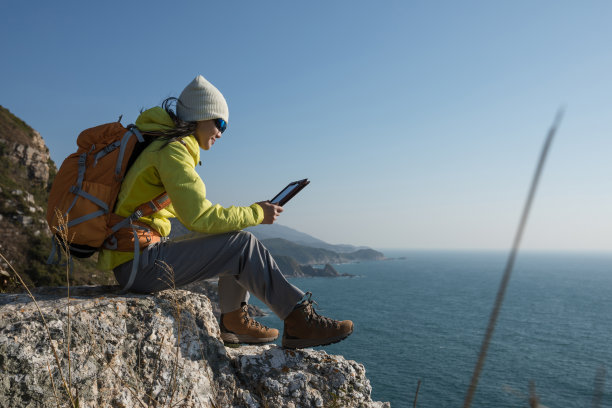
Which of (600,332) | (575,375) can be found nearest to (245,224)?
(575,375)

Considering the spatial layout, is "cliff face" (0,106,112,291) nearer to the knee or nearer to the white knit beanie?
the white knit beanie

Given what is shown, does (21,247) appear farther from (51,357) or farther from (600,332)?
(600,332)

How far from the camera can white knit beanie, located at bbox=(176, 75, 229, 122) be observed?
3410 mm

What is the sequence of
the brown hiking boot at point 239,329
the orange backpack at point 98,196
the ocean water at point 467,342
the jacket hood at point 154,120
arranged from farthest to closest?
the ocean water at point 467,342
the brown hiking boot at point 239,329
the jacket hood at point 154,120
the orange backpack at point 98,196

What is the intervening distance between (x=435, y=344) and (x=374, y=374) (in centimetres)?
1411

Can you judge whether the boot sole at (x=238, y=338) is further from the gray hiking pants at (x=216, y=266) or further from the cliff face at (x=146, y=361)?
the gray hiking pants at (x=216, y=266)

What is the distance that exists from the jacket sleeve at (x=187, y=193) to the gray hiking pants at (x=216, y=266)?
26 cm

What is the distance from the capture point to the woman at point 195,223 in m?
3.17

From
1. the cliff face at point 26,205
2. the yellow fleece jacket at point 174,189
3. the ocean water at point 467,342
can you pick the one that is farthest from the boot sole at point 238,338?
the cliff face at point 26,205

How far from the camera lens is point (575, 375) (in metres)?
42.0

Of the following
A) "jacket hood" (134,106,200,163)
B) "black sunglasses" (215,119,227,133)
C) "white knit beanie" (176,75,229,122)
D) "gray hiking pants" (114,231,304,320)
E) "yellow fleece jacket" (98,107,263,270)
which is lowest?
"gray hiking pants" (114,231,304,320)

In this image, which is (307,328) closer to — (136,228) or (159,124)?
(136,228)

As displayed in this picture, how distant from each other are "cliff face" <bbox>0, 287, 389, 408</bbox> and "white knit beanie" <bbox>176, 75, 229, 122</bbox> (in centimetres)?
155

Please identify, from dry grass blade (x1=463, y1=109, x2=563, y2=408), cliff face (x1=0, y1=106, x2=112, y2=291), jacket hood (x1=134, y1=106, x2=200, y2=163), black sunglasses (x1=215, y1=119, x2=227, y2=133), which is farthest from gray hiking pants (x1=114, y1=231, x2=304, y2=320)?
cliff face (x1=0, y1=106, x2=112, y2=291)
